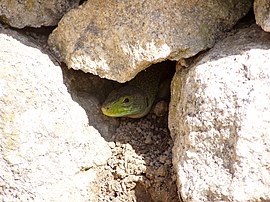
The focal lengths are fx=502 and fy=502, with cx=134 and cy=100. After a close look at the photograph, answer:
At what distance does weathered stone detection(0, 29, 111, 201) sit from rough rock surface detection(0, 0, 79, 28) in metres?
0.08

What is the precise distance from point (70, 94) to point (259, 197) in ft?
3.55

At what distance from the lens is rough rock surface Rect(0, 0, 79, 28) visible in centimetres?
245

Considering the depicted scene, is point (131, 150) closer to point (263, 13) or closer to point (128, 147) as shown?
point (128, 147)

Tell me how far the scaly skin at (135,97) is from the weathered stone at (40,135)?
217 millimetres

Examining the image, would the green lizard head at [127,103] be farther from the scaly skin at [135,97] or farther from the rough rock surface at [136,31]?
the rough rock surface at [136,31]

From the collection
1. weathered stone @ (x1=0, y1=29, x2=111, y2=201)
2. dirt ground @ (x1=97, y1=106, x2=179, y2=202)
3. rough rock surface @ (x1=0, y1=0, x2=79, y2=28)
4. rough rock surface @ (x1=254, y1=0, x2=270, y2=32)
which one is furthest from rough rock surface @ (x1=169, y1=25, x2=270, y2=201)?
rough rock surface @ (x1=0, y1=0, x2=79, y2=28)

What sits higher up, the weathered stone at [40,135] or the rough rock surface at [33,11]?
the rough rock surface at [33,11]

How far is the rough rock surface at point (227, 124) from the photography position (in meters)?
1.94

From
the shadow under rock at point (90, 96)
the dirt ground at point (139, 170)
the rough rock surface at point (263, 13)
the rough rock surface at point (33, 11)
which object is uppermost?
the rough rock surface at point (263, 13)

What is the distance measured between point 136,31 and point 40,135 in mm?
649

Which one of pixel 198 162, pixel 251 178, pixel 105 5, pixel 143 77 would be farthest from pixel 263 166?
pixel 143 77

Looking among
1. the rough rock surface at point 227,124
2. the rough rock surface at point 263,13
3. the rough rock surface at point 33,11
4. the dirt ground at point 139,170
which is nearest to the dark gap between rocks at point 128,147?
the dirt ground at point 139,170

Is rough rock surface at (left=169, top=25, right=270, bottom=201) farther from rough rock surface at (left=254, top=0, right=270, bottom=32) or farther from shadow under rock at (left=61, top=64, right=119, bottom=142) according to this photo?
shadow under rock at (left=61, top=64, right=119, bottom=142)

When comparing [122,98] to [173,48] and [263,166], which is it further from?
[263,166]
